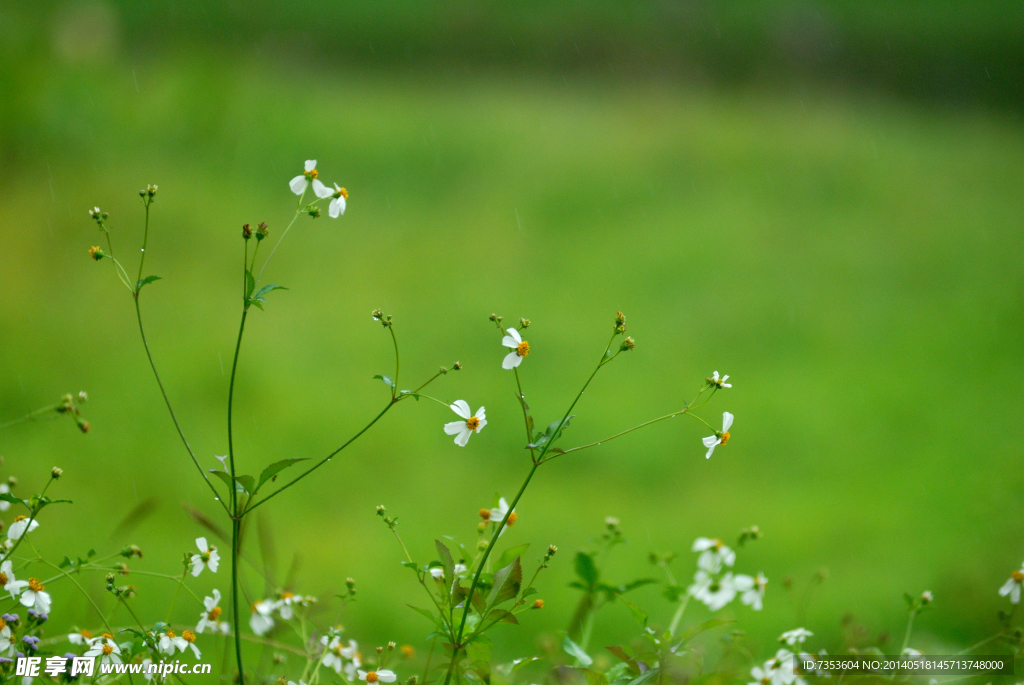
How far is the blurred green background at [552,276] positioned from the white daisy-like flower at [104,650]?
824 mm

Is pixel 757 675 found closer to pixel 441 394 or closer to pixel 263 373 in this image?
pixel 441 394

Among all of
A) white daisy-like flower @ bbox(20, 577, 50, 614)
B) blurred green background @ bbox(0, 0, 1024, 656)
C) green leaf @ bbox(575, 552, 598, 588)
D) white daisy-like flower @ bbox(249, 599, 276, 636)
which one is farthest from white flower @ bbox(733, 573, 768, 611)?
blurred green background @ bbox(0, 0, 1024, 656)

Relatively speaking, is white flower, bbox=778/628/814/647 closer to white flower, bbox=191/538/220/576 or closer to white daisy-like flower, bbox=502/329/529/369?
white daisy-like flower, bbox=502/329/529/369

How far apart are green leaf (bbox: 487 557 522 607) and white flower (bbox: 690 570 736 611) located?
224mm

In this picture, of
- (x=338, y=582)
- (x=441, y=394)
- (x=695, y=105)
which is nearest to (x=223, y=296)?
A: (x=441, y=394)

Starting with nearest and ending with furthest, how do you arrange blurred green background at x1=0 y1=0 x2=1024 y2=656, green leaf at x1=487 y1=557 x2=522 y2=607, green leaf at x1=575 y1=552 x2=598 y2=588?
1. green leaf at x1=487 y1=557 x2=522 y2=607
2. green leaf at x1=575 y1=552 x2=598 y2=588
3. blurred green background at x1=0 y1=0 x2=1024 y2=656

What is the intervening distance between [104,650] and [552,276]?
2.23m

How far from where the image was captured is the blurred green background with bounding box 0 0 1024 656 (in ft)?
5.83

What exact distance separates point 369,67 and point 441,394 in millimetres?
2056

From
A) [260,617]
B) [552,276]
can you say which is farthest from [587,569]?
[552,276]

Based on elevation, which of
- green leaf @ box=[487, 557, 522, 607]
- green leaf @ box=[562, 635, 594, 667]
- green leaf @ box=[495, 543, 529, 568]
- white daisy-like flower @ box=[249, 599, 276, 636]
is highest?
white daisy-like flower @ box=[249, 599, 276, 636]

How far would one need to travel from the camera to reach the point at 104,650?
516mm

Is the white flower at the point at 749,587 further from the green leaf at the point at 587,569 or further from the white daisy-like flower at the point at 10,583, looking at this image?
the white daisy-like flower at the point at 10,583

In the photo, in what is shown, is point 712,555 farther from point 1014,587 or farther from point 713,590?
point 1014,587
